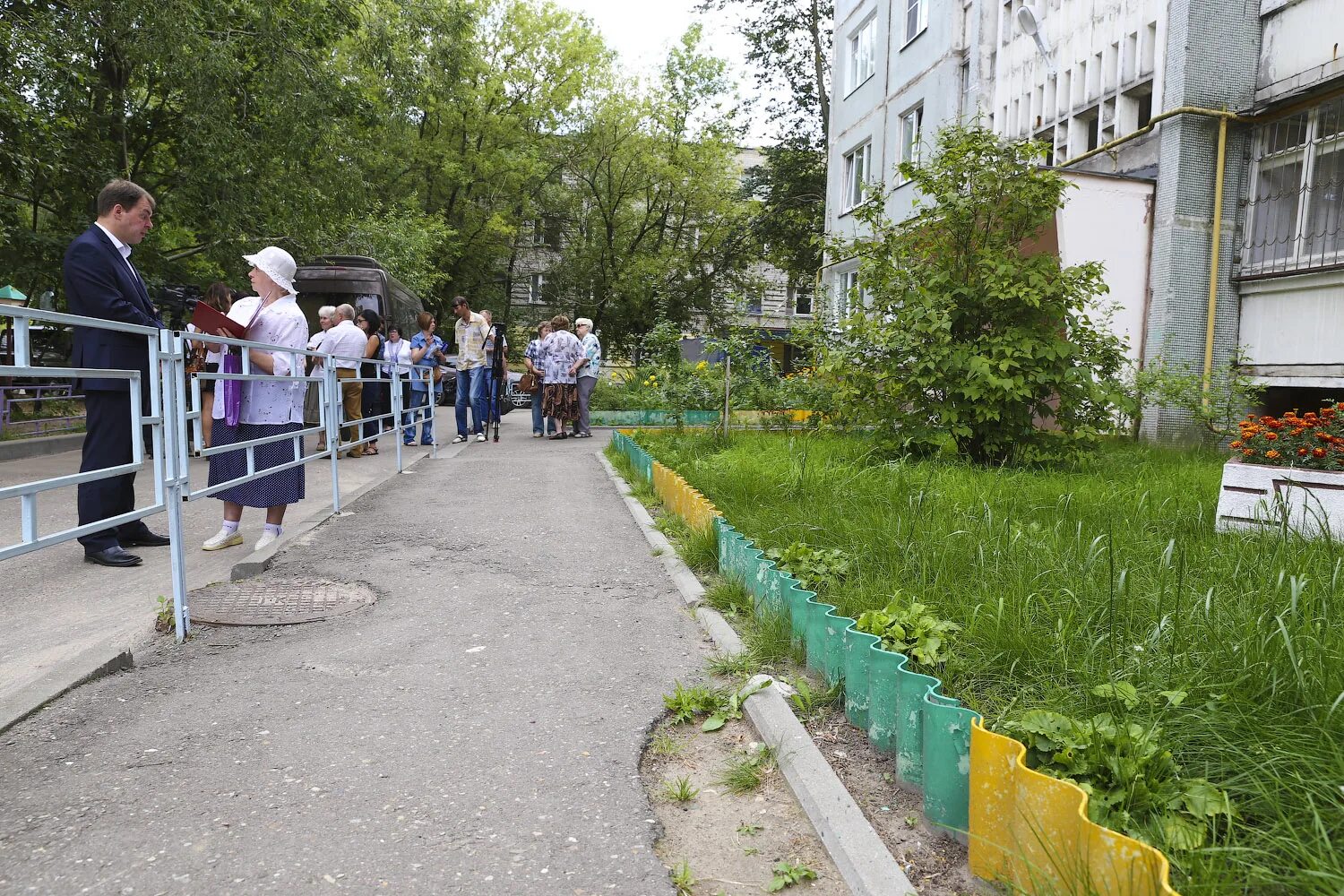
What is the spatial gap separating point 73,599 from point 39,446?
8.96 m

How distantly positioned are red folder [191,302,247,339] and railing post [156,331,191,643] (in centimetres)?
105

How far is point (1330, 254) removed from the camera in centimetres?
1060

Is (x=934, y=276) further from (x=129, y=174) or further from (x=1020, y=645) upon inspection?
(x=129, y=174)

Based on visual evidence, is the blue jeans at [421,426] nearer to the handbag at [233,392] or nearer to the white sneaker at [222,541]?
the white sneaker at [222,541]

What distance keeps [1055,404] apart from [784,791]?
6.78m

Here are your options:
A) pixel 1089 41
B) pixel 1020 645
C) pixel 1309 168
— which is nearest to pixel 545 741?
pixel 1020 645

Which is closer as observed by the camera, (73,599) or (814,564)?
(814,564)

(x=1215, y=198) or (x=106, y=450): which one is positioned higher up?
(x=1215, y=198)

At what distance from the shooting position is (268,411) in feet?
20.3

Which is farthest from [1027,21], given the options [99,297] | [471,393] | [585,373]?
[99,297]

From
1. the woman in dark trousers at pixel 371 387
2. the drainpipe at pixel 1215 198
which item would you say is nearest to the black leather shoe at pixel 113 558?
the woman in dark trousers at pixel 371 387

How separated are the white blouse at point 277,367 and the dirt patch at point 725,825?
3928 millimetres

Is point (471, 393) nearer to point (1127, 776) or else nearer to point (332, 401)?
point (332, 401)

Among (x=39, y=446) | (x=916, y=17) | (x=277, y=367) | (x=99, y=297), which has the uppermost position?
(x=916, y=17)
